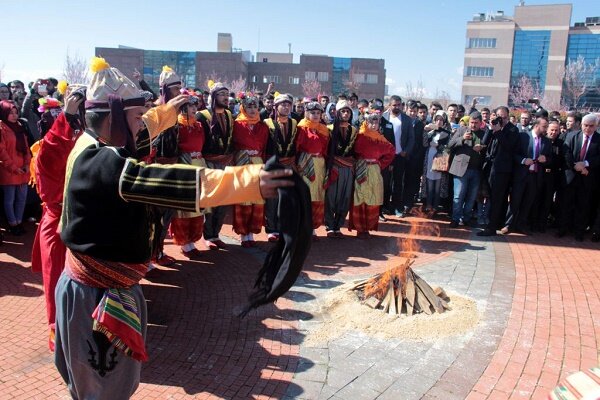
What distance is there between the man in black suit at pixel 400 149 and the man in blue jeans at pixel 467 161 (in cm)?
92

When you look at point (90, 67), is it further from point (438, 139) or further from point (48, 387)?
point (438, 139)

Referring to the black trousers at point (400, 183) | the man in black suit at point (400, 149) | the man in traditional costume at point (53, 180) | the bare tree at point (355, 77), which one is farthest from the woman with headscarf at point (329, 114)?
the bare tree at point (355, 77)

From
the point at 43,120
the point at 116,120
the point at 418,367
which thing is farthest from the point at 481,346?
the point at 43,120

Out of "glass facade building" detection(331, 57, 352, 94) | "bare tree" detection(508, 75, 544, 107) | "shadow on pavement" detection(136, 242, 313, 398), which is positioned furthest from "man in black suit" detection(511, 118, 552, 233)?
"glass facade building" detection(331, 57, 352, 94)

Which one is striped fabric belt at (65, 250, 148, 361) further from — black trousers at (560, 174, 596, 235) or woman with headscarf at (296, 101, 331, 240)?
black trousers at (560, 174, 596, 235)

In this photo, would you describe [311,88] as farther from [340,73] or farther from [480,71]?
[480,71]

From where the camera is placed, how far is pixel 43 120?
23.8ft

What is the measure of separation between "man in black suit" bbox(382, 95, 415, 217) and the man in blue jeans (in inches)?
36.2

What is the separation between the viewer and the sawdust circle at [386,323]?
4598mm

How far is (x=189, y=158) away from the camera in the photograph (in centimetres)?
660

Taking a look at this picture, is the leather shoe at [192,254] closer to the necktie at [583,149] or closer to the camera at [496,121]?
the camera at [496,121]

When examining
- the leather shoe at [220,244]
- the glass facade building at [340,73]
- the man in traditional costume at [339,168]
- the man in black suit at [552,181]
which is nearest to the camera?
the leather shoe at [220,244]

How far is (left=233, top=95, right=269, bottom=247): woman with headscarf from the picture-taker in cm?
724

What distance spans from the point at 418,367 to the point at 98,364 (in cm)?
264
